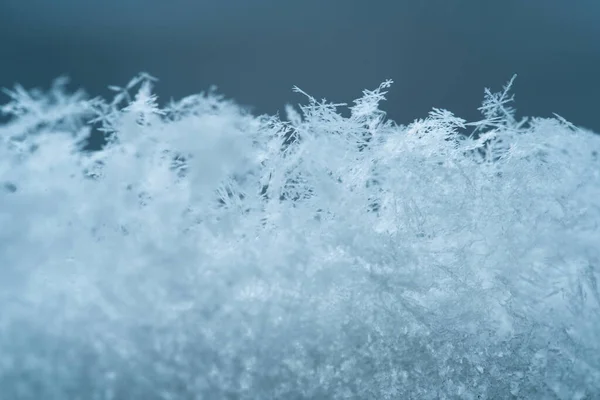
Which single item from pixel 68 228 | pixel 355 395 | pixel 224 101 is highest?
pixel 224 101

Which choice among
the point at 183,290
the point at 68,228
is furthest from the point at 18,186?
the point at 183,290

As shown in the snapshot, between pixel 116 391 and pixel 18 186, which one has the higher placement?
pixel 18 186

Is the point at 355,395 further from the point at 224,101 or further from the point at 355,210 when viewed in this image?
the point at 224,101

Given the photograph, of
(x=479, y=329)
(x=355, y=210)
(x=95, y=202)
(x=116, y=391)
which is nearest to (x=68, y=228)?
(x=95, y=202)

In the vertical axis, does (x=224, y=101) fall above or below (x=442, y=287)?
above

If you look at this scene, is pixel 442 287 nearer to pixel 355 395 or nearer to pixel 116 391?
pixel 355 395

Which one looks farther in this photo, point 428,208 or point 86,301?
point 428,208

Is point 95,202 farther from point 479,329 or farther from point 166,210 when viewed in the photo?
point 479,329
